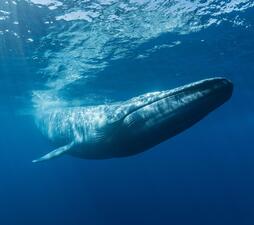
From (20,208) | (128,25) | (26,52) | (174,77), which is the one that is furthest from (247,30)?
(20,208)

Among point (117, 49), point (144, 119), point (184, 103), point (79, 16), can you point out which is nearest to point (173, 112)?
point (184, 103)

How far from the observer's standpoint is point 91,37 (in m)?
17.2

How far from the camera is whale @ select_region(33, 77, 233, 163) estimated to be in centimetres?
518

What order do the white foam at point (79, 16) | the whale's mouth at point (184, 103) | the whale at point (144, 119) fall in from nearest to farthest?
the whale's mouth at point (184, 103), the whale at point (144, 119), the white foam at point (79, 16)

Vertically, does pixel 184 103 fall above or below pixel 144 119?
above

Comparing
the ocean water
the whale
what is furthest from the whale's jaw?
the ocean water

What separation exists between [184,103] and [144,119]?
1.09 meters

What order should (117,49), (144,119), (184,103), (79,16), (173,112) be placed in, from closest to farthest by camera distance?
(184,103) → (173,112) → (144,119) → (79,16) → (117,49)

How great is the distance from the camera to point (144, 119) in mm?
6367

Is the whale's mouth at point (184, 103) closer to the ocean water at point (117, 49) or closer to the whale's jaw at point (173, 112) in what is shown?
the whale's jaw at point (173, 112)

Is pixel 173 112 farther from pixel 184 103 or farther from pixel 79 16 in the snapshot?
pixel 79 16

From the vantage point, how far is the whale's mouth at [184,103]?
16.4ft

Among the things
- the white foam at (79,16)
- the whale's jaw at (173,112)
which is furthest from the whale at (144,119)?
the white foam at (79,16)

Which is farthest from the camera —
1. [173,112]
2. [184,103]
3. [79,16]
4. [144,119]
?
[79,16]
